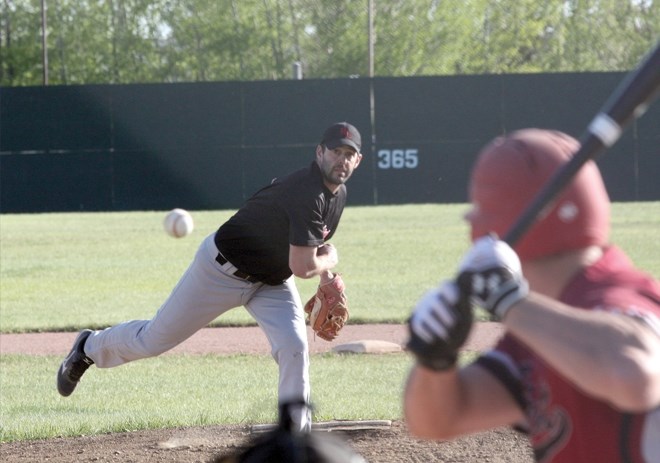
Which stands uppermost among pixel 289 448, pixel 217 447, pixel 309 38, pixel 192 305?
pixel 309 38

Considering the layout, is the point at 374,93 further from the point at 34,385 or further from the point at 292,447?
the point at 292,447

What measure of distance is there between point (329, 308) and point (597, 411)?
475 centimetres

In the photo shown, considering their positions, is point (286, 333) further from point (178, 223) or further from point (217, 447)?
point (178, 223)

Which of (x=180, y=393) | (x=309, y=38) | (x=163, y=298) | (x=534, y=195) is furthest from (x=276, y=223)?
(x=309, y=38)

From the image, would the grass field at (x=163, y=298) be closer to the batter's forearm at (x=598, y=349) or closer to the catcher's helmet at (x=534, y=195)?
the catcher's helmet at (x=534, y=195)

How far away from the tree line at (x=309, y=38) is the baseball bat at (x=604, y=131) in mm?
33915

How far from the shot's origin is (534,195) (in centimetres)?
236

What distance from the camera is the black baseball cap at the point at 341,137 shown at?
6467mm

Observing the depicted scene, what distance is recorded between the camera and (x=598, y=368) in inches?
82.8

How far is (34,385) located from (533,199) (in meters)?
6.90

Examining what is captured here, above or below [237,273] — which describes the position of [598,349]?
above

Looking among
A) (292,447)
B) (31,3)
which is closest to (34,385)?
(292,447)

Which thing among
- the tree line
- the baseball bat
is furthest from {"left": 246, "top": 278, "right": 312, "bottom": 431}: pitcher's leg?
the tree line

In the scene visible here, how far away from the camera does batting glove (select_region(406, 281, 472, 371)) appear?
2.19m
